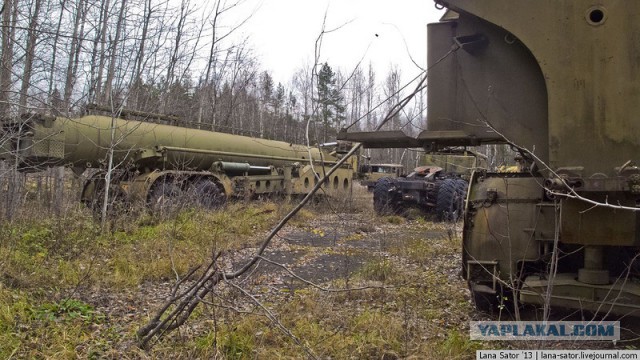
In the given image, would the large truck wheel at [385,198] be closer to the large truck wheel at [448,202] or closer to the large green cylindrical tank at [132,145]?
the large truck wheel at [448,202]

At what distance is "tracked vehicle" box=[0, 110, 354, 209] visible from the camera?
866cm

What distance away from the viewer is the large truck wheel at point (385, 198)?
44.6ft

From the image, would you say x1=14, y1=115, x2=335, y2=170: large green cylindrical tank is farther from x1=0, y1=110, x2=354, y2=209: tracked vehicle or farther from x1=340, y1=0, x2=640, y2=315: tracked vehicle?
x1=340, y1=0, x2=640, y2=315: tracked vehicle

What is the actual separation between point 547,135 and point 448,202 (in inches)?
377

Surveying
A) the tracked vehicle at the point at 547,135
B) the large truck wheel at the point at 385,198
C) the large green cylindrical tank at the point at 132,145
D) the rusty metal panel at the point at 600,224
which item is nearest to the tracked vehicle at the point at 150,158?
the large green cylindrical tank at the point at 132,145

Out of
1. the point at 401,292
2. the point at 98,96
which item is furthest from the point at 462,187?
the point at 98,96

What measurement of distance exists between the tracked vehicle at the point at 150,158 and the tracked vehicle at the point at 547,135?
3.70 m

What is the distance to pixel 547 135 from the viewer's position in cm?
321

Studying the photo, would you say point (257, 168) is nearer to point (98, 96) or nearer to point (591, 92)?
point (98, 96)

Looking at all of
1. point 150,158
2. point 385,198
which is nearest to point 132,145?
point 150,158

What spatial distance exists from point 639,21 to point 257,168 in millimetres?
12465

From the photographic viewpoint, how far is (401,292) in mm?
5266

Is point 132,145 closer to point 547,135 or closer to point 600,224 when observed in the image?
point 547,135

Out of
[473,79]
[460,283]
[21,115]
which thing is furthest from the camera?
[21,115]
